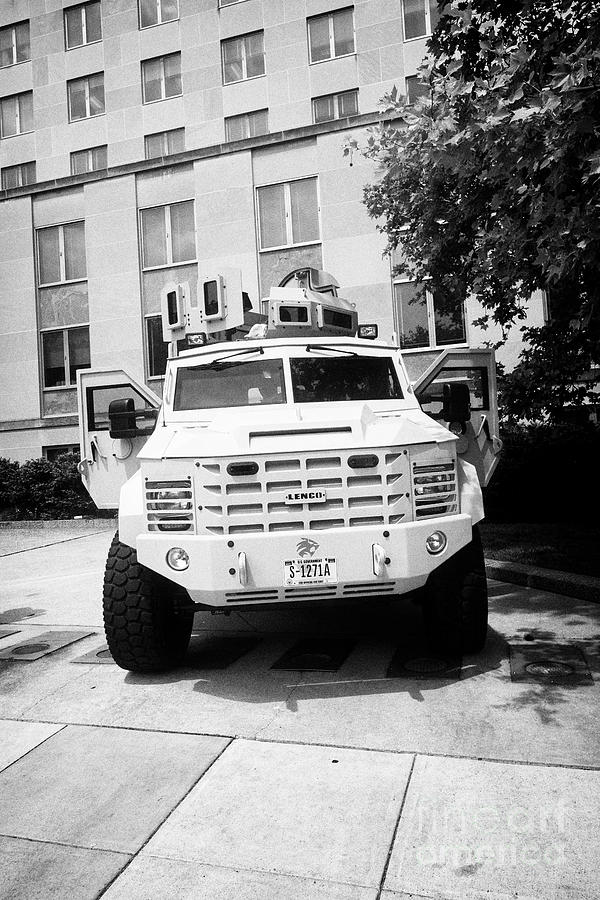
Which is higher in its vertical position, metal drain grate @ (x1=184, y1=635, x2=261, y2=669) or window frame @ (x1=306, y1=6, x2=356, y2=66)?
window frame @ (x1=306, y1=6, x2=356, y2=66)

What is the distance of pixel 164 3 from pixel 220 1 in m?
2.10

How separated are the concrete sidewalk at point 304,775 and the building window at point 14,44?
87.6 feet

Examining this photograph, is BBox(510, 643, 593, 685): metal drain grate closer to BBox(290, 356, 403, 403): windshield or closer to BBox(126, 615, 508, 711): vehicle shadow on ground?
BBox(126, 615, 508, 711): vehicle shadow on ground

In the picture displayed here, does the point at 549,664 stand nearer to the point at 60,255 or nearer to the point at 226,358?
the point at 226,358

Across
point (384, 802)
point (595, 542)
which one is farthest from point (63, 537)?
point (384, 802)

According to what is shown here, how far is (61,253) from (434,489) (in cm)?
1910

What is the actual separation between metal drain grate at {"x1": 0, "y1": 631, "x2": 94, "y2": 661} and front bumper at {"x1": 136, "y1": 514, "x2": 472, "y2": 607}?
1.96 meters

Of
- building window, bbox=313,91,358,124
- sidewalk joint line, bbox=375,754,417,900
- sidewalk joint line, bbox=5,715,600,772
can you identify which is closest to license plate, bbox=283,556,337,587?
sidewalk joint line, bbox=5,715,600,772

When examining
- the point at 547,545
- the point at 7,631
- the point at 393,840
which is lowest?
the point at 393,840

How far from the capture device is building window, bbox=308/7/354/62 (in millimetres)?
22328

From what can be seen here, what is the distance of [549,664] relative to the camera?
5.30 metres

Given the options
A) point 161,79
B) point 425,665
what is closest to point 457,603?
point 425,665

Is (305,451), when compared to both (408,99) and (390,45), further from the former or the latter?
(390,45)

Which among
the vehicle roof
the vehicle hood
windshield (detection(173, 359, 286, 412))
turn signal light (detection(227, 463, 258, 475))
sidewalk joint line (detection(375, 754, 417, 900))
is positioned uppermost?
the vehicle roof
